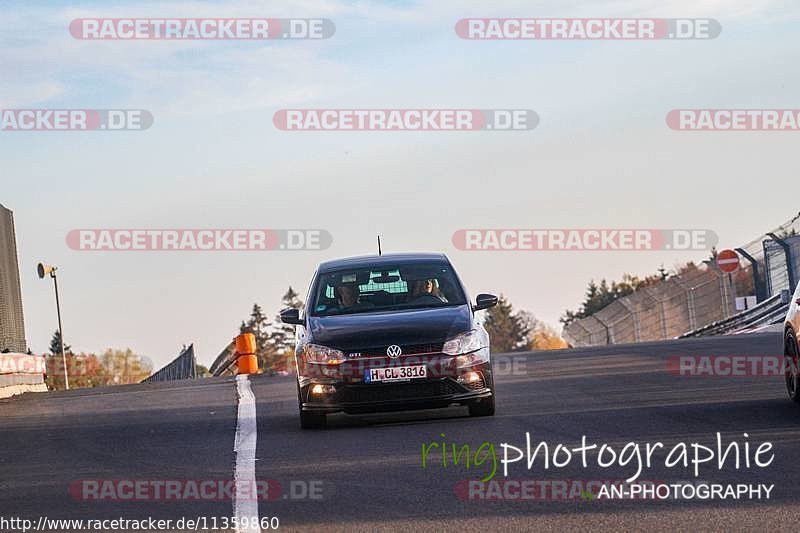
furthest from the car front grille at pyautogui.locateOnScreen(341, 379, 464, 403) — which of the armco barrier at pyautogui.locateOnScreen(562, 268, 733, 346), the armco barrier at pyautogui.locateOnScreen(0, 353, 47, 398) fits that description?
the armco barrier at pyautogui.locateOnScreen(562, 268, 733, 346)

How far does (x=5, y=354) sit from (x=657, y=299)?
22586 millimetres

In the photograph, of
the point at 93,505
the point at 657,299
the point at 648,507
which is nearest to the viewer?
the point at 648,507

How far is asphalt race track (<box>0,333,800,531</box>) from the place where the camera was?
8633mm

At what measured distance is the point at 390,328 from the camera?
46.9 ft

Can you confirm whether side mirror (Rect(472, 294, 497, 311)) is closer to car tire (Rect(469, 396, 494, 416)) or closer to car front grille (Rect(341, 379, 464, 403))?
car tire (Rect(469, 396, 494, 416))

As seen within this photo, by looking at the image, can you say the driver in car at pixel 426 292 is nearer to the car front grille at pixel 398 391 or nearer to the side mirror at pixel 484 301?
the side mirror at pixel 484 301

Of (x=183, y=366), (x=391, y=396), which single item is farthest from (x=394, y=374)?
(x=183, y=366)

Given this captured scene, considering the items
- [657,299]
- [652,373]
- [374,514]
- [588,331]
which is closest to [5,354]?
[652,373]

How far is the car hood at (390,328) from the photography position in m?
14.1

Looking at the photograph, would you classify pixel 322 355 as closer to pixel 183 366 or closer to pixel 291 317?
pixel 291 317

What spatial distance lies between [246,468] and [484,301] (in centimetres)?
460

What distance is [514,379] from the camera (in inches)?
782

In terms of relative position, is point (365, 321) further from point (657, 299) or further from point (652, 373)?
point (657, 299)

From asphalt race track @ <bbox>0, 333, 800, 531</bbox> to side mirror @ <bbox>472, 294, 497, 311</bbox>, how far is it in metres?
1.05
